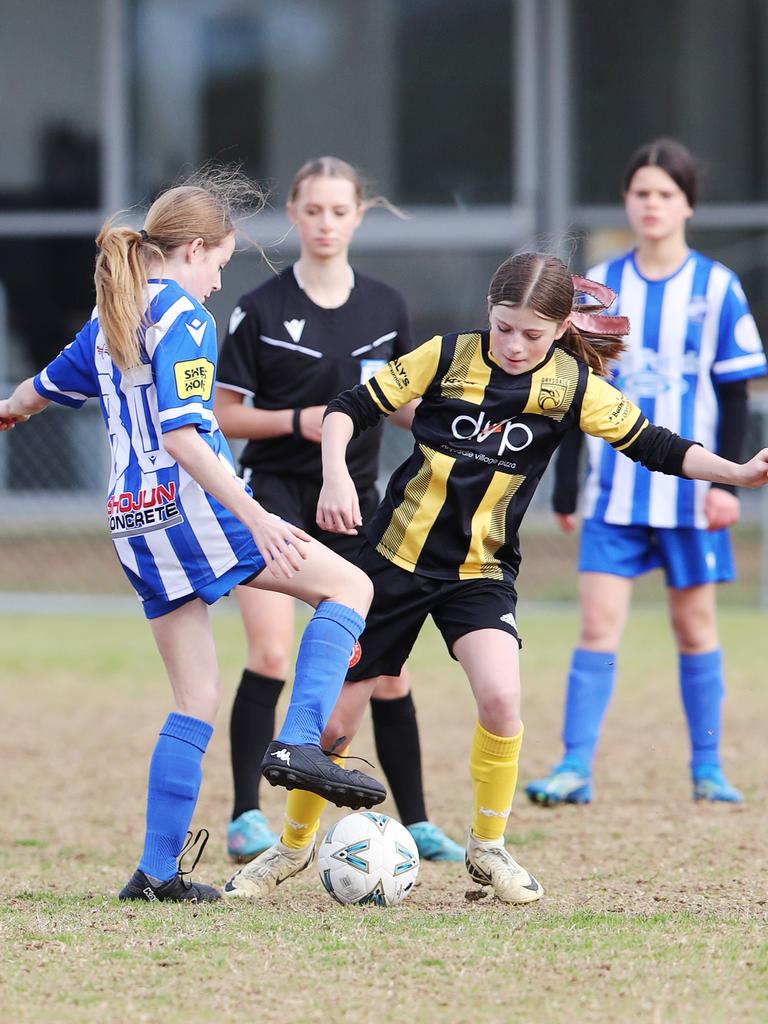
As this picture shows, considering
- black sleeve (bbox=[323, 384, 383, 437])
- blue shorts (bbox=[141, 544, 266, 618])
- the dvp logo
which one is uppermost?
black sleeve (bbox=[323, 384, 383, 437])

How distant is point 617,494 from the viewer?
518cm

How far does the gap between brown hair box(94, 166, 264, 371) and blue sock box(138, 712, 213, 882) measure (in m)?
0.90

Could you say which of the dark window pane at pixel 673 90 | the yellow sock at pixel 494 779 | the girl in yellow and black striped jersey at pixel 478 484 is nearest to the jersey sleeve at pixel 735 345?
the girl in yellow and black striped jersey at pixel 478 484

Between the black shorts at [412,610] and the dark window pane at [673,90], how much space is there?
415 inches

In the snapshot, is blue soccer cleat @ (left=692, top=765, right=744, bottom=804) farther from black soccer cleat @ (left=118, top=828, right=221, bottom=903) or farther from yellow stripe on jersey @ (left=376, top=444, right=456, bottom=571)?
black soccer cleat @ (left=118, top=828, right=221, bottom=903)

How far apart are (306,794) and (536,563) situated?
704 cm

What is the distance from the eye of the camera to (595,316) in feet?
12.9

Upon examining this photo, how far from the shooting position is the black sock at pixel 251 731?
14.3ft

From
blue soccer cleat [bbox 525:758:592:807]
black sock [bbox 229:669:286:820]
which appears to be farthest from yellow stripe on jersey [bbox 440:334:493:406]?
blue soccer cleat [bbox 525:758:592:807]

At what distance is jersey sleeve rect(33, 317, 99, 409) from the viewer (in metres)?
3.66

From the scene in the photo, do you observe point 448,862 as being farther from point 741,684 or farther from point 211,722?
point 741,684

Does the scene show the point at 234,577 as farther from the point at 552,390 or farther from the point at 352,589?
the point at 552,390

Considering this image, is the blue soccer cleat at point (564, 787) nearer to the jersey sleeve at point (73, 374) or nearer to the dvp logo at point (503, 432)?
the dvp logo at point (503, 432)

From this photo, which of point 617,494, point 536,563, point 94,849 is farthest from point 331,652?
point 536,563
